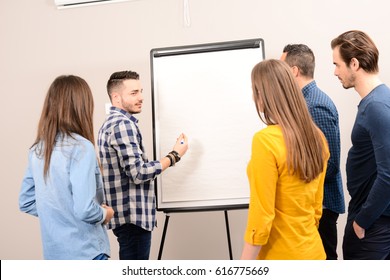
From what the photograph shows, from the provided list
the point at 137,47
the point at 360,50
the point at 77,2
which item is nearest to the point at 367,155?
the point at 360,50

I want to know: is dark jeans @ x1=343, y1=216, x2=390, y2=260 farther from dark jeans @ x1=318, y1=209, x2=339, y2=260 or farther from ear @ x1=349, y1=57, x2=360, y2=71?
ear @ x1=349, y1=57, x2=360, y2=71

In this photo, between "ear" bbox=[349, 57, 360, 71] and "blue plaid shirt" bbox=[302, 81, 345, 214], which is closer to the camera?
"ear" bbox=[349, 57, 360, 71]

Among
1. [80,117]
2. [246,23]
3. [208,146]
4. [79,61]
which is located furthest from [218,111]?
[79,61]

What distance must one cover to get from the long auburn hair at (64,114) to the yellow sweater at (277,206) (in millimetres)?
631

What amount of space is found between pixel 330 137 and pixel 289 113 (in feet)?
2.07

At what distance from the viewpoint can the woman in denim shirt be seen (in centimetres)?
150

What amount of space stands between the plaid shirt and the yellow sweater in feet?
2.33

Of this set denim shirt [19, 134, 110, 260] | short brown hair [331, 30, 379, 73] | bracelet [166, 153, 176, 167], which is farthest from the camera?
bracelet [166, 153, 176, 167]

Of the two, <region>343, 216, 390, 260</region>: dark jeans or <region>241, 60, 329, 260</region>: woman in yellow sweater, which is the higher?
<region>241, 60, 329, 260</region>: woman in yellow sweater

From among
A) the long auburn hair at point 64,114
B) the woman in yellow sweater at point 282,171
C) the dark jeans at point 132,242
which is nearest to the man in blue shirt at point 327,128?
the woman in yellow sweater at point 282,171

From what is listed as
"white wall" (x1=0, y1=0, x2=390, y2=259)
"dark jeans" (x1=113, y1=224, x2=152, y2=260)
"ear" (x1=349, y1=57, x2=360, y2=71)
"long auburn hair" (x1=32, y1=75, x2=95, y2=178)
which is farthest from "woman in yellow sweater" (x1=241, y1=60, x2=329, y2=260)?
"white wall" (x1=0, y1=0, x2=390, y2=259)

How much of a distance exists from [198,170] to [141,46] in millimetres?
1081

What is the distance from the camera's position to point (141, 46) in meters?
3.01
